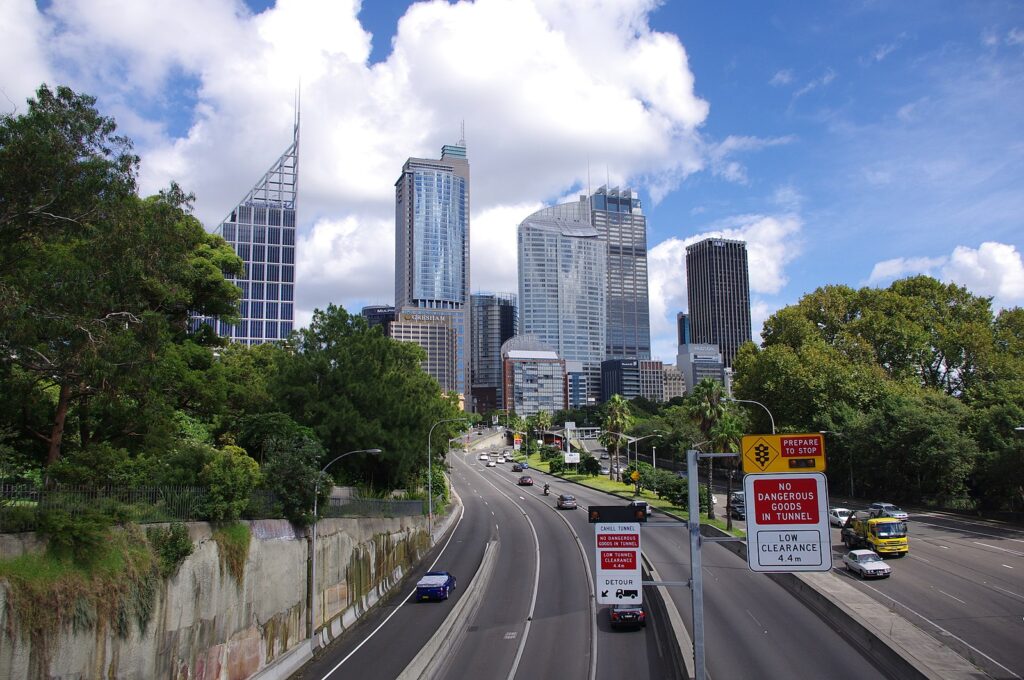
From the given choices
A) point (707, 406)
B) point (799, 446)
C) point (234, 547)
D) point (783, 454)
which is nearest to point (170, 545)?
point (234, 547)

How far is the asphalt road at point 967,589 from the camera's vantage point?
79.4ft

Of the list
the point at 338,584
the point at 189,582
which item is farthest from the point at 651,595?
the point at 189,582

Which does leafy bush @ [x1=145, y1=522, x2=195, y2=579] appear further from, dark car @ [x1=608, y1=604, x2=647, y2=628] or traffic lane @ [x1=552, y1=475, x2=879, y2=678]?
dark car @ [x1=608, y1=604, x2=647, y2=628]

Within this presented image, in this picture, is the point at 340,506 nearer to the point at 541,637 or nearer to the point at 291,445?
the point at 291,445

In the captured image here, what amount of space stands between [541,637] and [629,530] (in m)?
18.6

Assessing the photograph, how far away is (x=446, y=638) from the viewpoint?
29766 millimetres

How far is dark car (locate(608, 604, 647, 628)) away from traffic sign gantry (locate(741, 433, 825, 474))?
20254 millimetres

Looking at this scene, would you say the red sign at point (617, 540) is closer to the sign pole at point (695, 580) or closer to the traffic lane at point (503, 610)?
the sign pole at point (695, 580)

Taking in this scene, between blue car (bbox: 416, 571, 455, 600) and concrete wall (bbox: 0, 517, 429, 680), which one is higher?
concrete wall (bbox: 0, 517, 429, 680)

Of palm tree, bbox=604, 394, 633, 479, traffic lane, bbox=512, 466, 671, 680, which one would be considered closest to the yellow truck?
traffic lane, bbox=512, 466, 671, 680

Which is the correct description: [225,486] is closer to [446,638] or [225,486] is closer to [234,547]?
[234,547]

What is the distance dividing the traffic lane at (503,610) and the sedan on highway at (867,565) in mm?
16716

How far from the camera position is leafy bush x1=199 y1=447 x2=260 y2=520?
993 inches

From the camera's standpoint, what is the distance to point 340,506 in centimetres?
3897
